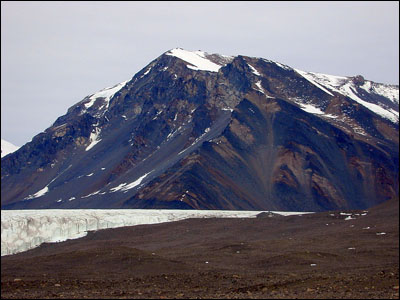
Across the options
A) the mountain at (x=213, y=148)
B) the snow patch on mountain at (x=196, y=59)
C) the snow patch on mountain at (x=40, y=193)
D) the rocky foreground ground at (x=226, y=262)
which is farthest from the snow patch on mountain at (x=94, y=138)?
the rocky foreground ground at (x=226, y=262)

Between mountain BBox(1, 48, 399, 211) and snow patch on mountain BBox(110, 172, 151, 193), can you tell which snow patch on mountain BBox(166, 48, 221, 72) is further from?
snow patch on mountain BBox(110, 172, 151, 193)

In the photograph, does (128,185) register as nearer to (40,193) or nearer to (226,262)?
(40,193)

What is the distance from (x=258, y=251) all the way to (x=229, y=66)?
10709 cm

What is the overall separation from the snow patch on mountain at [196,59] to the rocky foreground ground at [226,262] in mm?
98950

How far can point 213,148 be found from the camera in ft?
399

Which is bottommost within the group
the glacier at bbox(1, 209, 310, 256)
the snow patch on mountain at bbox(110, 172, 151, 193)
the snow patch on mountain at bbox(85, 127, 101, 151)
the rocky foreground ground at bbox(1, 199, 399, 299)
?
the rocky foreground ground at bbox(1, 199, 399, 299)

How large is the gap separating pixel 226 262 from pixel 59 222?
2506 centimetres

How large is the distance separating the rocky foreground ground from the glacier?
1.96 meters

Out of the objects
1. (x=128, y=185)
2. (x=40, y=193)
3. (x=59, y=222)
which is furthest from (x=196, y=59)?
(x=59, y=222)

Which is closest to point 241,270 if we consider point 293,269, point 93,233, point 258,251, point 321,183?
point 293,269

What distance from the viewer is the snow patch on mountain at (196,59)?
169575 millimetres

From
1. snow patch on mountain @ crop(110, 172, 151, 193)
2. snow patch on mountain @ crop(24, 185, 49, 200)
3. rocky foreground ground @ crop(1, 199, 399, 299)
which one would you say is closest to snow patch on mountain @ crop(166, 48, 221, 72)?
snow patch on mountain @ crop(110, 172, 151, 193)

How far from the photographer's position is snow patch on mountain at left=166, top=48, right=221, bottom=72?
170 m

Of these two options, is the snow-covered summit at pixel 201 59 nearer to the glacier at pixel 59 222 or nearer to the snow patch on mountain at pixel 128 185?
the snow patch on mountain at pixel 128 185
